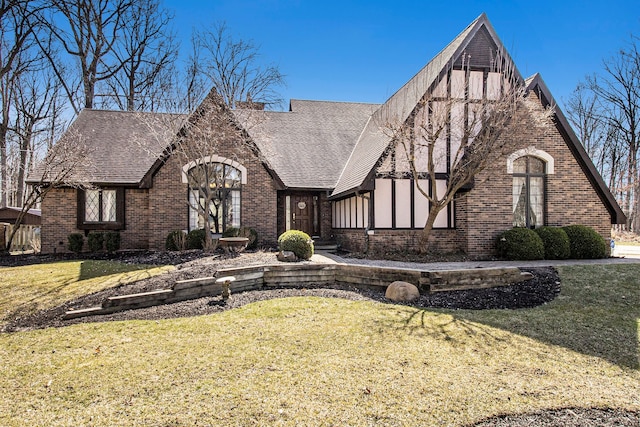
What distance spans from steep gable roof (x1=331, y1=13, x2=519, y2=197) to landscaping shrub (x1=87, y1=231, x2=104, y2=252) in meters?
8.43

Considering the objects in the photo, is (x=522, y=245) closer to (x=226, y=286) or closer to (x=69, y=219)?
(x=226, y=286)

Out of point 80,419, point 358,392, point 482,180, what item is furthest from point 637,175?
point 80,419

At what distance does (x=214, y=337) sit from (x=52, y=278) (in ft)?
18.7

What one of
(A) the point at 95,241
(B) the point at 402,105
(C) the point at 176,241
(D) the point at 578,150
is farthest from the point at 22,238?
(D) the point at 578,150

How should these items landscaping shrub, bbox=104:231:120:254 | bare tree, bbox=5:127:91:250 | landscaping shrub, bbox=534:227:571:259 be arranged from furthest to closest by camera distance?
1. landscaping shrub, bbox=104:231:120:254
2. bare tree, bbox=5:127:91:250
3. landscaping shrub, bbox=534:227:571:259

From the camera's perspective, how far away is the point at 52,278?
8.71 meters

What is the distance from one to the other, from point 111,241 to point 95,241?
0.51 m

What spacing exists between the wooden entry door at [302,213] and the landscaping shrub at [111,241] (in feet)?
21.1

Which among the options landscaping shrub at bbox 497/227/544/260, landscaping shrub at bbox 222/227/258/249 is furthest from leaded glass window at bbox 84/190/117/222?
landscaping shrub at bbox 497/227/544/260

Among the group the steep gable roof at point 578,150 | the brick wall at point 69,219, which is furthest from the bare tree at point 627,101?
the brick wall at point 69,219

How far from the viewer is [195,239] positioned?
1343 centimetres

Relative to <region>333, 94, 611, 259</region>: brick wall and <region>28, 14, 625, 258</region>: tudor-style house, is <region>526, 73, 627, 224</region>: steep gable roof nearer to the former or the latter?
<region>28, 14, 625, 258</region>: tudor-style house

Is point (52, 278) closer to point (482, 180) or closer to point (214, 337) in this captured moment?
point (214, 337)

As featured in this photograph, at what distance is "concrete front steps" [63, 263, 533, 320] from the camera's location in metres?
7.36
